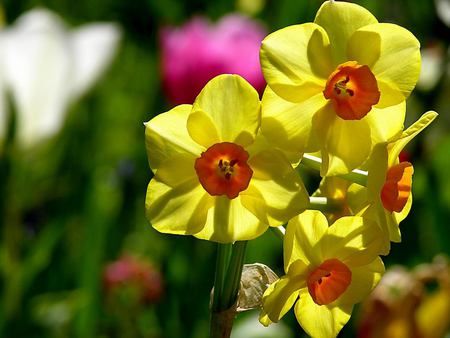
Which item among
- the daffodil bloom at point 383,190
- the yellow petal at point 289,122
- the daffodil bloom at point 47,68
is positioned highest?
the yellow petal at point 289,122

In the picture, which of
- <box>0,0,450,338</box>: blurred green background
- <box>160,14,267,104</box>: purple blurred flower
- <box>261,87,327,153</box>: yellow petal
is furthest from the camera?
<box>160,14,267,104</box>: purple blurred flower

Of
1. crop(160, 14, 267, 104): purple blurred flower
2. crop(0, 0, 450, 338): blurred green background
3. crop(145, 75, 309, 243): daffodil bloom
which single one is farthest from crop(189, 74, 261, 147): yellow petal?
crop(160, 14, 267, 104): purple blurred flower

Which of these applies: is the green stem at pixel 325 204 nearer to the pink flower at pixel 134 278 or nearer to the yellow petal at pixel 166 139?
the yellow petal at pixel 166 139

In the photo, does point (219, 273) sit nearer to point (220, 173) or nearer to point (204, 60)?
point (220, 173)

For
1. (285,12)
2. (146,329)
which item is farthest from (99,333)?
(285,12)

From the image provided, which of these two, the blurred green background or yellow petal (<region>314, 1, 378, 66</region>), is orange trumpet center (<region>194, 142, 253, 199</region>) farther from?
the blurred green background

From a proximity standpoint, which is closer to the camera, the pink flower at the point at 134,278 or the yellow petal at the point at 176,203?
the yellow petal at the point at 176,203

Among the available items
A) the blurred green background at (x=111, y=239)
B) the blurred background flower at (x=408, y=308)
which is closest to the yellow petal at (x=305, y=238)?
the blurred background flower at (x=408, y=308)

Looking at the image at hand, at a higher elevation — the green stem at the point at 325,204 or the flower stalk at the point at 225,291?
the green stem at the point at 325,204
